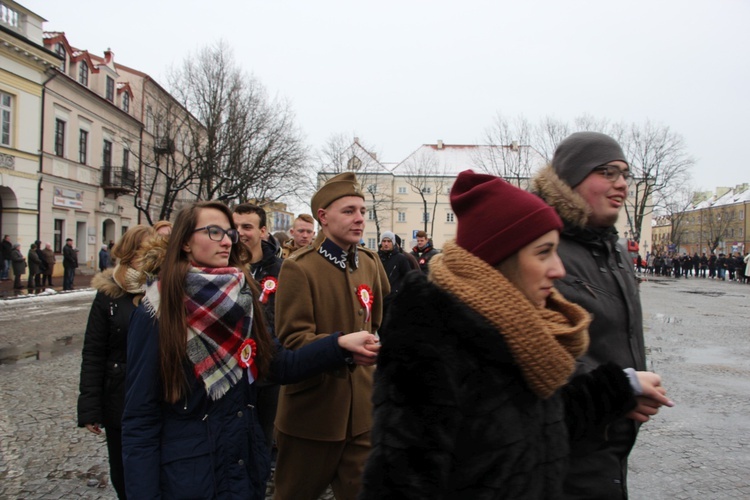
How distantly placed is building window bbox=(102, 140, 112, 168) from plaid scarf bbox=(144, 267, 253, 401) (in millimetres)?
33879

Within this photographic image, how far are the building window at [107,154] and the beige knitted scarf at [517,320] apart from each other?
35027 millimetres

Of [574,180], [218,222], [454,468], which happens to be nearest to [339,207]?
[218,222]

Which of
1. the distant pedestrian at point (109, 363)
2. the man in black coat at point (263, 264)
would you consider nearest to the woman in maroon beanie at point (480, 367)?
the distant pedestrian at point (109, 363)

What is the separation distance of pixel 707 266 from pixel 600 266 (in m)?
51.3

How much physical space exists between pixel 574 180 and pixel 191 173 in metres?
30.7

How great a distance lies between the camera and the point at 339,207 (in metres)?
3.24

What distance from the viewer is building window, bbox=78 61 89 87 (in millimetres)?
30953

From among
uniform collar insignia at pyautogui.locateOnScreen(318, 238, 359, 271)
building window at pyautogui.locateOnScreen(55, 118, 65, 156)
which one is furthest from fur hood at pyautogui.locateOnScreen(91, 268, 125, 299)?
building window at pyautogui.locateOnScreen(55, 118, 65, 156)

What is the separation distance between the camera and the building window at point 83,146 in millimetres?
29812

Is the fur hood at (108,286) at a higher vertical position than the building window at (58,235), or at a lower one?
lower

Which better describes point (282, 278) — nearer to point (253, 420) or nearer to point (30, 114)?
point (253, 420)

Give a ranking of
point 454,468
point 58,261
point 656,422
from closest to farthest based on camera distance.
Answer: point 454,468 < point 656,422 < point 58,261

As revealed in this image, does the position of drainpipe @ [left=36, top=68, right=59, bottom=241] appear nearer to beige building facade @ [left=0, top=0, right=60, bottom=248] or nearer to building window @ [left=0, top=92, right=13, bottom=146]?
beige building facade @ [left=0, top=0, right=60, bottom=248]

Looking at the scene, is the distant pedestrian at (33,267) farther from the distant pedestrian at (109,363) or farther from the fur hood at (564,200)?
the fur hood at (564,200)
